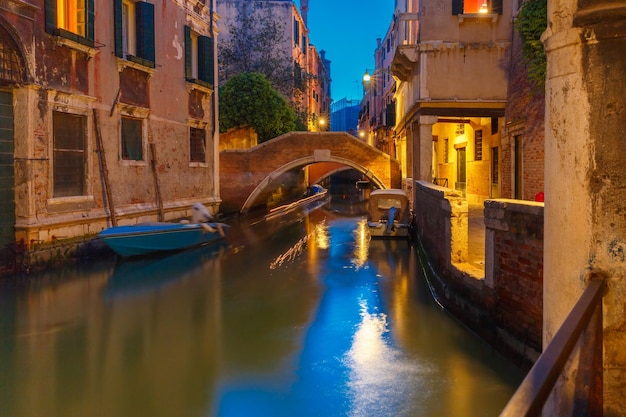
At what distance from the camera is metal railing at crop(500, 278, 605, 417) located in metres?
1.58

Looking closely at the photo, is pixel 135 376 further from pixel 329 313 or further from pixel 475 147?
pixel 475 147

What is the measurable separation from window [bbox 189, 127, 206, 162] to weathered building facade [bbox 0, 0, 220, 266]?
0.15ft

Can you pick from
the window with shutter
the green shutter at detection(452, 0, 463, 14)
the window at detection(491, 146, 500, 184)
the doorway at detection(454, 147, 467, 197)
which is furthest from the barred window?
the doorway at detection(454, 147, 467, 197)

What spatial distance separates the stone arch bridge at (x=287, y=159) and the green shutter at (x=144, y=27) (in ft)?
30.2

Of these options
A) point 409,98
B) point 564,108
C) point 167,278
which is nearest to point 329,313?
point 167,278

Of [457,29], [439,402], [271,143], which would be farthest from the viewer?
[271,143]

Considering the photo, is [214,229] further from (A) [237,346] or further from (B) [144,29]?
(A) [237,346]

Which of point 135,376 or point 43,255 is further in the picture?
point 43,255

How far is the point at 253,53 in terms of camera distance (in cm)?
2862

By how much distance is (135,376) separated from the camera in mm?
5609

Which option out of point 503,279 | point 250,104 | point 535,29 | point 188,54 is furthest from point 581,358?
point 250,104

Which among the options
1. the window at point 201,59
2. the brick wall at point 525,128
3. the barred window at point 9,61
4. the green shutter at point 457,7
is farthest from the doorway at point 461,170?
the barred window at point 9,61

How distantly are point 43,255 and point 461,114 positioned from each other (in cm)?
1063

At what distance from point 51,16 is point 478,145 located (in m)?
12.8
